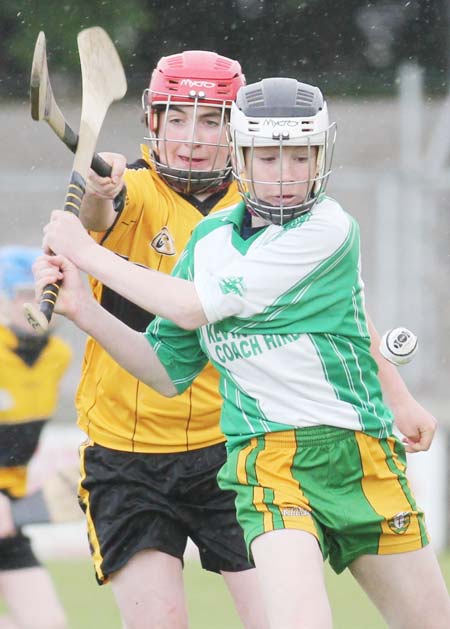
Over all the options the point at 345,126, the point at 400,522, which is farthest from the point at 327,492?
the point at 345,126

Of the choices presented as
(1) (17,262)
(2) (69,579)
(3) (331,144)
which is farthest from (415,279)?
(3) (331,144)

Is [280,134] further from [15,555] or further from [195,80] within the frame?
[15,555]

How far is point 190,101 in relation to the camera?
3781mm

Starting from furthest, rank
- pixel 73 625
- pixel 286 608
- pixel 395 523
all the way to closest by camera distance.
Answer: pixel 73 625, pixel 395 523, pixel 286 608

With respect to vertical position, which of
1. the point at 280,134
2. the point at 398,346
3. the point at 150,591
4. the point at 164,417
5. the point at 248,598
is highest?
the point at 280,134

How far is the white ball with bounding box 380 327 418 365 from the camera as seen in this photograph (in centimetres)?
352

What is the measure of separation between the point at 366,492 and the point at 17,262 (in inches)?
106

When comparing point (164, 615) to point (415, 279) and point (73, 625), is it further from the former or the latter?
point (415, 279)

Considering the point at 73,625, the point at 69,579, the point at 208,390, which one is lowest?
the point at 69,579

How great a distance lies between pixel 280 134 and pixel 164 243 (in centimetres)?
71

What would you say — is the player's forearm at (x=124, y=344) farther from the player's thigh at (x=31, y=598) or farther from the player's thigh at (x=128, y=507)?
the player's thigh at (x=31, y=598)

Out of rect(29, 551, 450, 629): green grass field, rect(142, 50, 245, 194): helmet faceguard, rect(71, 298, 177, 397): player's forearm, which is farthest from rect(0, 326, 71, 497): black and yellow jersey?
rect(71, 298, 177, 397): player's forearm

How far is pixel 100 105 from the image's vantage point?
369cm

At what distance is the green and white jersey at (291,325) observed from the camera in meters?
3.20
